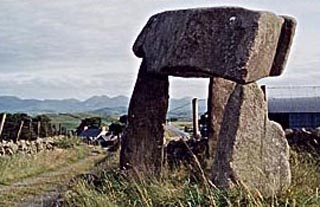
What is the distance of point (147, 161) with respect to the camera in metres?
13.0

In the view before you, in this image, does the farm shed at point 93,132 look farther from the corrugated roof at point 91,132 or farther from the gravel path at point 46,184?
the gravel path at point 46,184

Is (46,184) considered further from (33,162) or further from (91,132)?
(91,132)

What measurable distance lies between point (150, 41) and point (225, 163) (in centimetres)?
272

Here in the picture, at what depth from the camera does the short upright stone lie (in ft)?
33.6

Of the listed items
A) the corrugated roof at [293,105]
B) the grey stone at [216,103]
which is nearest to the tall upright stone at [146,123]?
the grey stone at [216,103]

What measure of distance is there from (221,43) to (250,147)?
139cm

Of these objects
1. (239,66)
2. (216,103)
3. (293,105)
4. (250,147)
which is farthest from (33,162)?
(239,66)

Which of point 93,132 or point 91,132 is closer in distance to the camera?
point 93,132

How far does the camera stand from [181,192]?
9758 mm

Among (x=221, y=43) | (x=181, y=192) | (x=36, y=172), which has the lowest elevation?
(x=36, y=172)

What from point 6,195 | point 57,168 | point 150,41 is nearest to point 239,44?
point 150,41

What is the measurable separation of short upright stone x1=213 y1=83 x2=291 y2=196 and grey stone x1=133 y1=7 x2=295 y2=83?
0.39m

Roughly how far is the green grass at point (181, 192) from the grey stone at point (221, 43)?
145 centimetres

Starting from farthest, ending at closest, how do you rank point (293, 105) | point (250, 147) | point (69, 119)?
1. point (69, 119)
2. point (293, 105)
3. point (250, 147)
